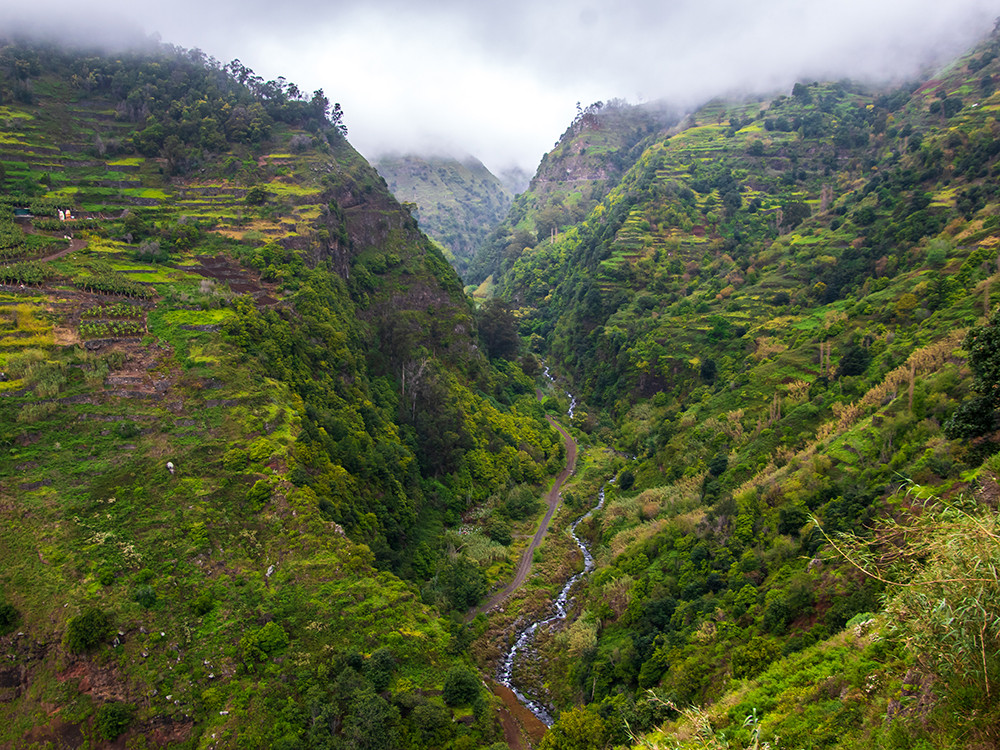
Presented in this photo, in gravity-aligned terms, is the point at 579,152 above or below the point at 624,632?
above

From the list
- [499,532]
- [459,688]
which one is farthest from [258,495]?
[499,532]

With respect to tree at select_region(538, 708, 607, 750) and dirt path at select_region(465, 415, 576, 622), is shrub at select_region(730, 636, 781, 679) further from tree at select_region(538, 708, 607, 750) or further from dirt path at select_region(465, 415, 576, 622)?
dirt path at select_region(465, 415, 576, 622)

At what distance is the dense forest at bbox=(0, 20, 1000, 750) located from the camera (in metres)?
21.5

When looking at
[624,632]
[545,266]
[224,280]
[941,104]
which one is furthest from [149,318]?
[941,104]

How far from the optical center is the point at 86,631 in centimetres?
2494

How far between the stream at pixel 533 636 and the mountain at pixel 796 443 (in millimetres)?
836

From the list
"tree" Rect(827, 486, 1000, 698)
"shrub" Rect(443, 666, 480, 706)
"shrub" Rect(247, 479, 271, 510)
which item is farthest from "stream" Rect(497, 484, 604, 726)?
"tree" Rect(827, 486, 1000, 698)

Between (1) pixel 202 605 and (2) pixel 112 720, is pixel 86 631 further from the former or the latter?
(1) pixel 202 605

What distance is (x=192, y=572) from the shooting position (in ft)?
94.9

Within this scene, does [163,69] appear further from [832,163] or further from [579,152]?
[579,152]

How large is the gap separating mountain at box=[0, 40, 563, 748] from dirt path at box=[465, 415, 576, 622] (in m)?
1.07

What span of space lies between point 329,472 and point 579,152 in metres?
150

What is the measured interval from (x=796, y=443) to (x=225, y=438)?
3507cm

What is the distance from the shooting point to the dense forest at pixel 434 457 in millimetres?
21531
